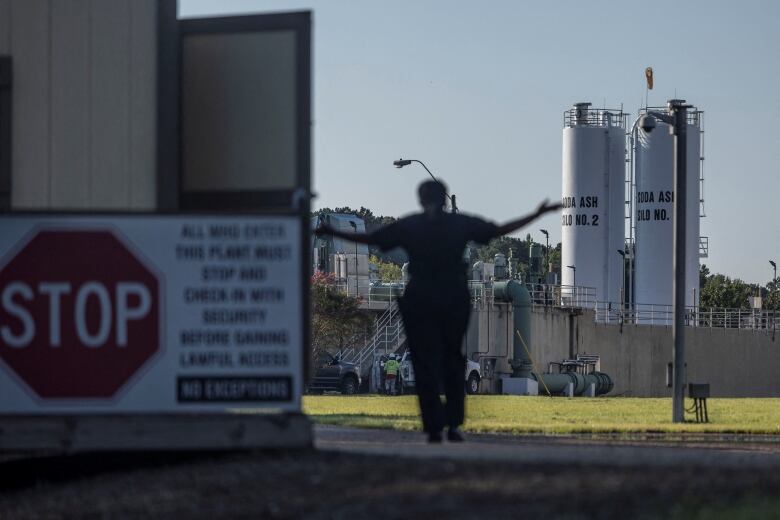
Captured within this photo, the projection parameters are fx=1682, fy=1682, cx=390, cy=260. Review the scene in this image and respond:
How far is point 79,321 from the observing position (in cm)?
1000

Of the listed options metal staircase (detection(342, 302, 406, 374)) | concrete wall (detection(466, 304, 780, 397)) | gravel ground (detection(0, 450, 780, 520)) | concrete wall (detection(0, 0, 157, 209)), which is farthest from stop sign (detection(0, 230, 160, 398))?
concrete wall (detection(466, 304, 780, 397))

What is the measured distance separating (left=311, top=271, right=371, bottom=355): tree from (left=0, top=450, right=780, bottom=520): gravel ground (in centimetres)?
5749

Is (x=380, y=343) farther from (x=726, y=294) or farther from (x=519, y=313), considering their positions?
(x=726, y=294)

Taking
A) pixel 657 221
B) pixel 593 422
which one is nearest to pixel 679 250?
pixel 593 422

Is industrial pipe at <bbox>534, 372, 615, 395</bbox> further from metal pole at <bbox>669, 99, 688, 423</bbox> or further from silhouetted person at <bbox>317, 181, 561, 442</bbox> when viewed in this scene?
silhouetted person at <bbox>317, 181, 561, 442</bbox>

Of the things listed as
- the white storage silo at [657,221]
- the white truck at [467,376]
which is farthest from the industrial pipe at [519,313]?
the white storage silo at [657,221]

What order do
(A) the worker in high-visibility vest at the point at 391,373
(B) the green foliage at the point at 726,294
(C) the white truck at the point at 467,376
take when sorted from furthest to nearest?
(B) the green foliage at the point at 726,294 → (A) the worker in high-visibility vest at the point at 391,373 → (C) the white truck at the point at 467,376

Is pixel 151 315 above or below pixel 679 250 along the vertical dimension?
below

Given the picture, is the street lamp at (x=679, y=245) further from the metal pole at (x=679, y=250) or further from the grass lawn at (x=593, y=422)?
the grass lawn at (x=593, y=422)

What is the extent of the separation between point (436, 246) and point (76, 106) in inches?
161

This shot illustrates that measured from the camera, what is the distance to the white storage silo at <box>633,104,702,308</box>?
84.7m

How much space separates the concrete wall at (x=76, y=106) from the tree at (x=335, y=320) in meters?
53.5

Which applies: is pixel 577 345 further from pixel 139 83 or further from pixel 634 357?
pixel 139 83

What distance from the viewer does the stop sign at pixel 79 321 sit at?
9961mm
